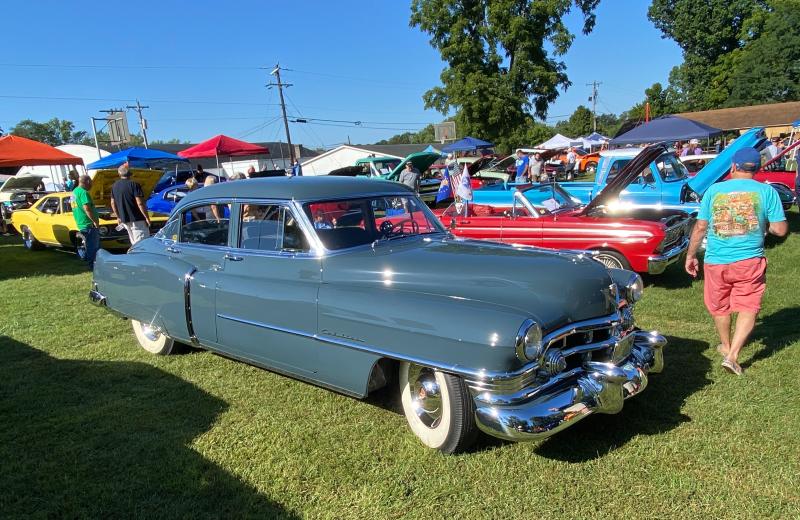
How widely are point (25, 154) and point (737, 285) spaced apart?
14365 mm

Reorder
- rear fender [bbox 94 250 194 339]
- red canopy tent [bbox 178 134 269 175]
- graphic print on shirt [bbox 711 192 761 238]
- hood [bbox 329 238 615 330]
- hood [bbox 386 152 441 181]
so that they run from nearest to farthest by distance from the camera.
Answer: hood [bbox 329 238 615 330], graphic print on shirt [bbox 711 192 761 238], rear fender [bbox 94 250 194 339], hood [bbox 386 152 441 181], red canopy tent [bbox 178 134 269 175]

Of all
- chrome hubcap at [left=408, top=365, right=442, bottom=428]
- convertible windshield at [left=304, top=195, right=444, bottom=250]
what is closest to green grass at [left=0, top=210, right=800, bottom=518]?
chrome hubcap at [left=408, top=365, right=442, bottom=428]

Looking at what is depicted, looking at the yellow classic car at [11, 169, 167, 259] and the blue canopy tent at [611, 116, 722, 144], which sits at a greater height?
the blue canopy tent at [611, 116, 722, 144]

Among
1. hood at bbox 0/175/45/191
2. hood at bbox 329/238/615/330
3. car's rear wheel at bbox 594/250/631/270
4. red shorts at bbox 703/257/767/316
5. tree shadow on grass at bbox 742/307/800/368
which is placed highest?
hood at bbox 0/175/45/191

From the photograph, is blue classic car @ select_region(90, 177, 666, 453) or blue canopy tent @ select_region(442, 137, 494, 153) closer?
blue classic car @ select_region(90, 177, 666, 453)

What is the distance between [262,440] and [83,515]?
3.45 feet

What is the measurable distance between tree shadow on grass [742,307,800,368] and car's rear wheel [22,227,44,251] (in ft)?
44.9

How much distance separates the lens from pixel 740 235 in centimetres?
411

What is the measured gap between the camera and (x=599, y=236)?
22.8 feet

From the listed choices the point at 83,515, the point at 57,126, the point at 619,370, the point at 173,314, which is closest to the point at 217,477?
the point at 83,515

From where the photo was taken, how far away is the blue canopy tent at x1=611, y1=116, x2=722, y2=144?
14.5m

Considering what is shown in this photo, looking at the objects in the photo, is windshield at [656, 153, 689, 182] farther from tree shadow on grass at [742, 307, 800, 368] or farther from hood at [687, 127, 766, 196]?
tree shadow on grass at [742, 307, 800, 368]

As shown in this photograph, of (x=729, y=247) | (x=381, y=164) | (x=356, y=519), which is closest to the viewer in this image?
(x=356, y=519)

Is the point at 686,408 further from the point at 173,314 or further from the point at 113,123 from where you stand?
the point at 113,123
